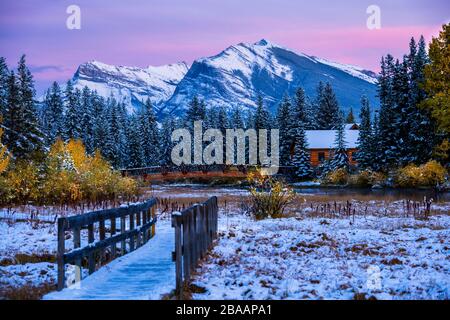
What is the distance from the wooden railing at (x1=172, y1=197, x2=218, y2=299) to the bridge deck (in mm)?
316

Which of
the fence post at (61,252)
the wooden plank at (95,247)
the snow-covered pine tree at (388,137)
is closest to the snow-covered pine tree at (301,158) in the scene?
the snow-covered pine tree at (388,137)

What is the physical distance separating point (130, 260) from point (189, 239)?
8.40ft

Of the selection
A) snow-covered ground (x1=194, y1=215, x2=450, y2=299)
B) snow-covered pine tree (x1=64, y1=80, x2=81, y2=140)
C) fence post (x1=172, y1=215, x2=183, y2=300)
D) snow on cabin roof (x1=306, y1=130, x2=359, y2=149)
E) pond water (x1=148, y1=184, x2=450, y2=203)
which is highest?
snow-covered pine tree (x1=64, y1=80, x2=81, y2=140)

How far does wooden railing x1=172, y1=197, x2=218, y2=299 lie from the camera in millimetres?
9156

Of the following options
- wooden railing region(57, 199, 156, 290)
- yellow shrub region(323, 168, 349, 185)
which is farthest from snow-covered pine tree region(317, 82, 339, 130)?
wooden railing region(57, 199, 156, 290)

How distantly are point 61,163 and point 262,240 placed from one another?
858 inches

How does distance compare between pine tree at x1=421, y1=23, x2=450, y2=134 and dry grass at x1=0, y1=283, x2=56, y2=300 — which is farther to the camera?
pine tree at x1=421, y1=23, x2=450, y2=134

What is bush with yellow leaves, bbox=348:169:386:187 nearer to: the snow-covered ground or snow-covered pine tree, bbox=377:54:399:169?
snow-covered pine tree, bbox=377:54:399:169

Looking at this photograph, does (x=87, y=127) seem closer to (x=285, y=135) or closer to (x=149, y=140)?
(x=149, y=140)

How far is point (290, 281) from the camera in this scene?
32.6 ft

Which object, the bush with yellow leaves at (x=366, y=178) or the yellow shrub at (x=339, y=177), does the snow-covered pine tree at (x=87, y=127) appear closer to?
the yellow shrub at (x=339, y=177)

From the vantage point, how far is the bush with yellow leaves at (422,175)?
44.8 meters
